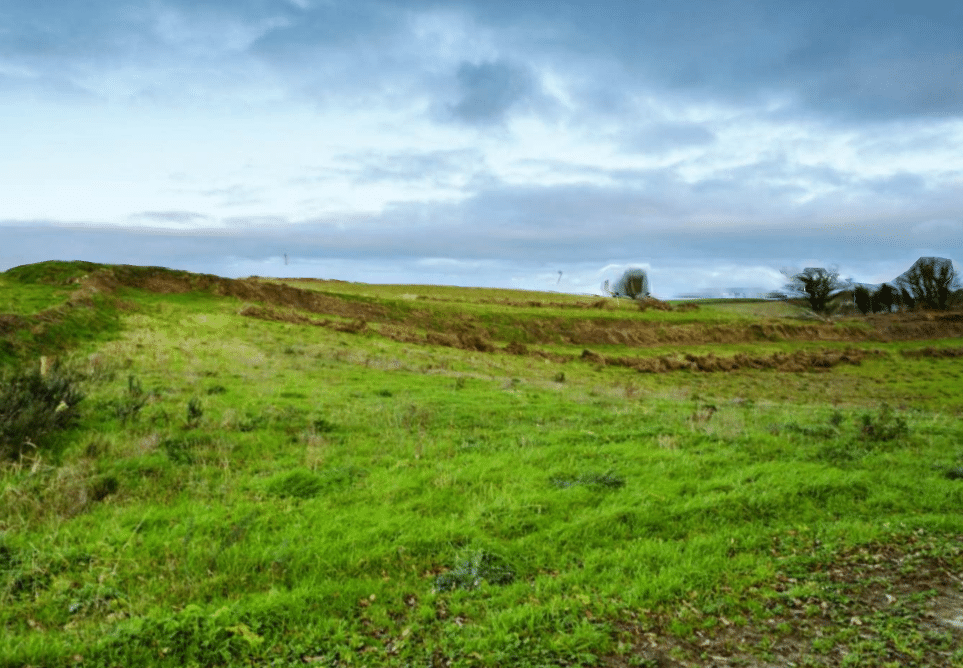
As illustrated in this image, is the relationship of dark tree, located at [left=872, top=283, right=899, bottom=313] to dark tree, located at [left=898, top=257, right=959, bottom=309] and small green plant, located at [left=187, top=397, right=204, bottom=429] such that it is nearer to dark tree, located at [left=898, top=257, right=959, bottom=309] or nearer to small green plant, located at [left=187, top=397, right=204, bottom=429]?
dark tree, located at [left=898, top=257, right=959, bottom=309]

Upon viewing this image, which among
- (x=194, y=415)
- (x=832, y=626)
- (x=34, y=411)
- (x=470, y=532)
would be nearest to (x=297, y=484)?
(x=470, y=532)

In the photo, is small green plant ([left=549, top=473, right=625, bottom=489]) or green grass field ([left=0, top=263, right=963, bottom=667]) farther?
small green plant ([left=549, top=473, right=625, bottom=489])

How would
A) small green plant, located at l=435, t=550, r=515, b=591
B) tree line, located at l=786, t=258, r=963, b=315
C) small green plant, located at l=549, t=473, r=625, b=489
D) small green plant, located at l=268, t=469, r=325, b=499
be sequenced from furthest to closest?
1. tree line, located at l=786, t=258, r=963, b=315
2. small green plant, located at l=549, t=473, r=625, b=489
3. small green plant, located at l=268, t=469, r=325, b=499
4. small green plant, located at l=435, t=550, r=515, b=591

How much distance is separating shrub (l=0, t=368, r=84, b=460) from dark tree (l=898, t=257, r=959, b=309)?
8899 centimetres

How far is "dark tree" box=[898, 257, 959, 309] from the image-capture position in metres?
78.3

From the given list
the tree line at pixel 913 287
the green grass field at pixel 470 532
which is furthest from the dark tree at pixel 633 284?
the green grass field at pixel 470 532

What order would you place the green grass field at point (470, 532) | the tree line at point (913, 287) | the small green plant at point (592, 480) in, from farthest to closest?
the tree line at point (913, 287)
the small green plant at point (592, 480)
the green grass field at point (470, 532)

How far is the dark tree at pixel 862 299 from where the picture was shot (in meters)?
87.8

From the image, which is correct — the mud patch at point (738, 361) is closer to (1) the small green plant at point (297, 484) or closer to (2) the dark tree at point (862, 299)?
(1) the small green plant at point (297, 484)

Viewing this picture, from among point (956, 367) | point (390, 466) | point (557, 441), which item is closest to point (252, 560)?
point (390, 466)

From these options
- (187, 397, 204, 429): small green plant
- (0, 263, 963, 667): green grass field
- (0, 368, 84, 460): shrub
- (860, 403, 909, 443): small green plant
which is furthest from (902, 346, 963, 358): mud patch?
(0, 368, 84, 460): shrub

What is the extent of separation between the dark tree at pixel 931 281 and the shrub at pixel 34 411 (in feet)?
292

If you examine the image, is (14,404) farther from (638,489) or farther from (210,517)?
(638,489)

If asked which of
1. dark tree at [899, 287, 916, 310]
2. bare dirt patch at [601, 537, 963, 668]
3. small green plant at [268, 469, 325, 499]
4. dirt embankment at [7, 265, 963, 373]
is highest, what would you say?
dark tree at [899, 287, 916, 310]
